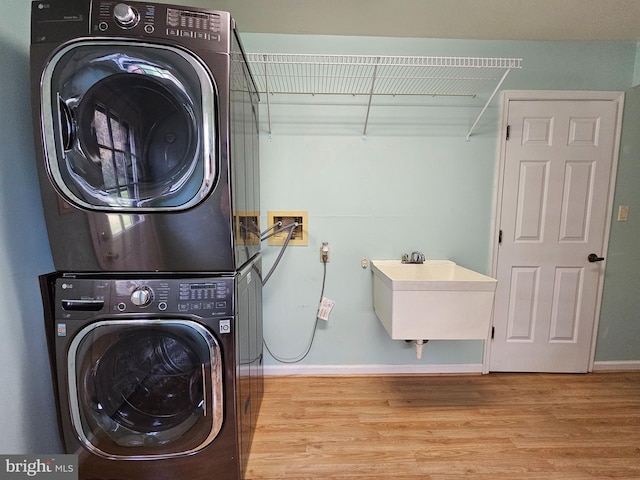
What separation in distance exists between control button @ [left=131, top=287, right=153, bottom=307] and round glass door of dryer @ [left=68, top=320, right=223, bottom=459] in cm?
7

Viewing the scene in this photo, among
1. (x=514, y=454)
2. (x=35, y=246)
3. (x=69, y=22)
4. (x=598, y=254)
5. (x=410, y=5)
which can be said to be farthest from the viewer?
(x=598, y=254)

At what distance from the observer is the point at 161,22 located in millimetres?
925

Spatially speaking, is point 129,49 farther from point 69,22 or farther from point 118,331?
point 118,331

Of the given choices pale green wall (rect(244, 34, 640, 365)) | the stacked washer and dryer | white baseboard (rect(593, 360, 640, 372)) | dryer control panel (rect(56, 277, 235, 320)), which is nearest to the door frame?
pale green wall (rect(244, 34, 640, 365))

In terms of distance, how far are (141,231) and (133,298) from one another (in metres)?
0.25

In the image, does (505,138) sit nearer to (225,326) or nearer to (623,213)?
(623,213)

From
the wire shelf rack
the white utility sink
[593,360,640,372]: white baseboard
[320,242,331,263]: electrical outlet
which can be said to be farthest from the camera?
[593,360,640,372]: white baseboard

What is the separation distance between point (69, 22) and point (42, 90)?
26 cm

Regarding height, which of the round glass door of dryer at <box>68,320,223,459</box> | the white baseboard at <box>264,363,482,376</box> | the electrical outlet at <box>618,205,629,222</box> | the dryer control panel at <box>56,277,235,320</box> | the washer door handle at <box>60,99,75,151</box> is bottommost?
the white baseboard at <box>264,363,482,376</box>

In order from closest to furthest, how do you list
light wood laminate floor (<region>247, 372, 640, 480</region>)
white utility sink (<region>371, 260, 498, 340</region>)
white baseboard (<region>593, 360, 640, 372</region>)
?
1. light wood laminate floor (<region>247, 372, 640, 480</region>)
2. white utility sink (<region>371, 260, 498, 340</region>)
3. white baseboard (<region>593, 360, 640, 372</region>)

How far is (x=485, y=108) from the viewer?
69.7 inches

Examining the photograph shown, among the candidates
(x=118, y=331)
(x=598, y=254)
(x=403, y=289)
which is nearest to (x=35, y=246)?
(x=118, y=331)

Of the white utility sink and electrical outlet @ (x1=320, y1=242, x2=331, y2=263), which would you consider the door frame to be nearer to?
the white utility sink

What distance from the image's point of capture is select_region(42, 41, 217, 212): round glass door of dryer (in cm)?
94
